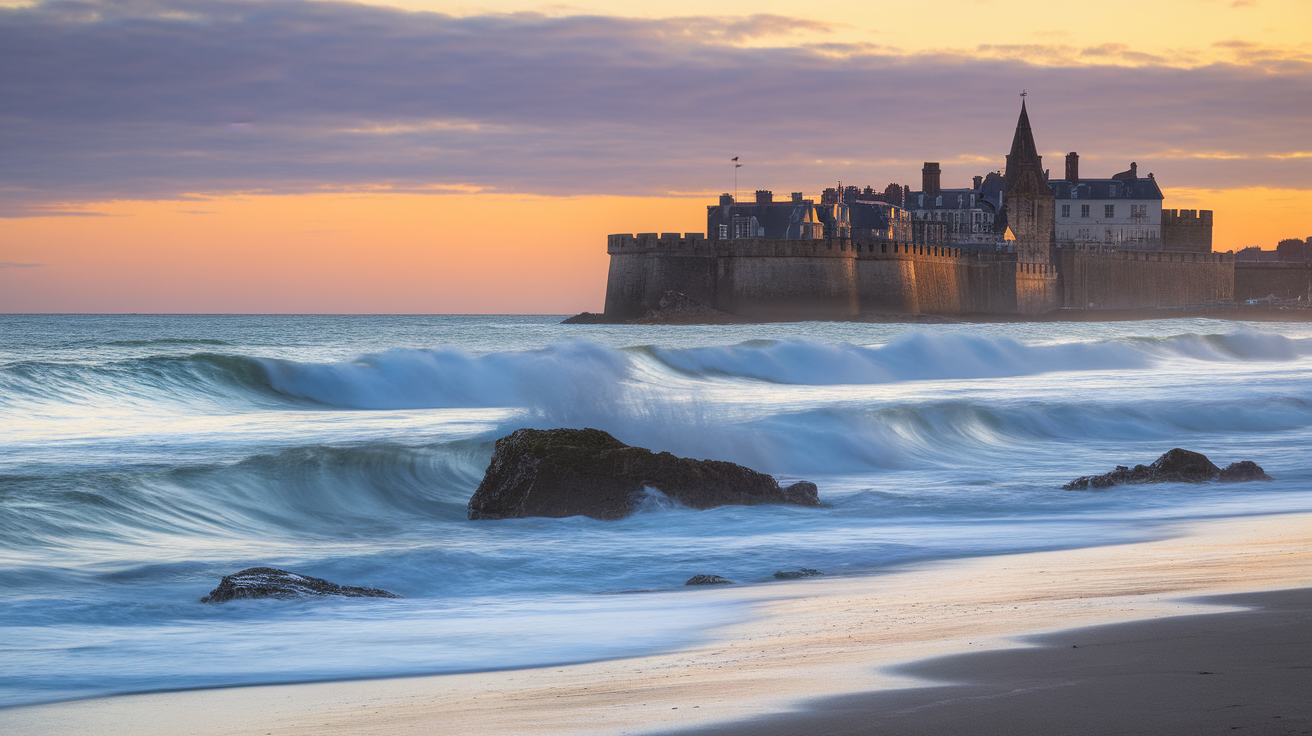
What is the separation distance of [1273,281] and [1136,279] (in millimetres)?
13238

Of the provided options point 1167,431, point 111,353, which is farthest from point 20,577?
point 111,353

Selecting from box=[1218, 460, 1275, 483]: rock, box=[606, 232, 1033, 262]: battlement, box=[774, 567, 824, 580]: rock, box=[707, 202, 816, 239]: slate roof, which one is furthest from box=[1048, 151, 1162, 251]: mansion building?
box=[774, 567, 824, 580]: rock

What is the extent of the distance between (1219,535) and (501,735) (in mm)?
4566

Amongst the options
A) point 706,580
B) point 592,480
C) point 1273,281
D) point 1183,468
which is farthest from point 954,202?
point 706,580

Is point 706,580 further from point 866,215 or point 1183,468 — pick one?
point 866,215

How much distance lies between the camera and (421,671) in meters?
3.66

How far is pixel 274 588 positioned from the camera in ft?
16.0

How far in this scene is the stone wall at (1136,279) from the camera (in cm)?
6000

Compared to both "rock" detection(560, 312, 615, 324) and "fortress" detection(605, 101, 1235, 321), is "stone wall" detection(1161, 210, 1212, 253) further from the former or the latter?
"rock" detection(560, 312, 615, 324)

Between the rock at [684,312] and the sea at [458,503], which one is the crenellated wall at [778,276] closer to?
the rock at [684,312]

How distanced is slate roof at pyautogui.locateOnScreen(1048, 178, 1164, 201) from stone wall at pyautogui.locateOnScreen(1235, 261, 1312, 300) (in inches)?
254

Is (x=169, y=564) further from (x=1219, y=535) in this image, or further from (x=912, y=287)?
(x=912, y=287)

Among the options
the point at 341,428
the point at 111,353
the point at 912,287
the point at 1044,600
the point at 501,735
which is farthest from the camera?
the point at 912,287

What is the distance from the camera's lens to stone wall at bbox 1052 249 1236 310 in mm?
60000
